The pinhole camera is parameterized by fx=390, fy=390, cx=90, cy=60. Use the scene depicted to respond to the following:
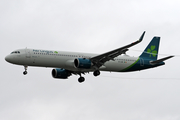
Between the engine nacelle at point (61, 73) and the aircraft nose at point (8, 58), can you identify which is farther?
the engine nacelle at point (61, 73)

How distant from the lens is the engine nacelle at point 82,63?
5859 cm

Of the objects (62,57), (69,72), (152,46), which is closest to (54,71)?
(69,72)

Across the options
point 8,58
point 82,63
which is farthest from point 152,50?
point 8,58

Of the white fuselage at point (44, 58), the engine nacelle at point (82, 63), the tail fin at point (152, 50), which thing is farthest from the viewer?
the tail fin at point (152, 50)

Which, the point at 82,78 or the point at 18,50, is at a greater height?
the point at 18,50

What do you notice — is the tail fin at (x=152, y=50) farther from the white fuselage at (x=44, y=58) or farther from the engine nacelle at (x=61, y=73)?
the engine nacelle at (x=61, y=73)

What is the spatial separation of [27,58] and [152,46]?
24.1 metres

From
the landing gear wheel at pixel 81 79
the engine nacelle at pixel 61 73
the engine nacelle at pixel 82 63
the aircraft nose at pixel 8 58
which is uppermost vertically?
the aircraft nose at pixel 8 58

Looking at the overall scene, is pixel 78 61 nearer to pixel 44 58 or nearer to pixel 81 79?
pixel 44 58

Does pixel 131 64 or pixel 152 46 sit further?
pixel 152 46

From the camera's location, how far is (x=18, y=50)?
58.9 metres

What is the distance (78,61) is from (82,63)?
0.67 meters

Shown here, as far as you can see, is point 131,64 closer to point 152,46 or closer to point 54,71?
point 152,46

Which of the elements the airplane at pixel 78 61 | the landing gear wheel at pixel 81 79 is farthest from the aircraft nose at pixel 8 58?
the landing gear wheel at pixel 81 79
